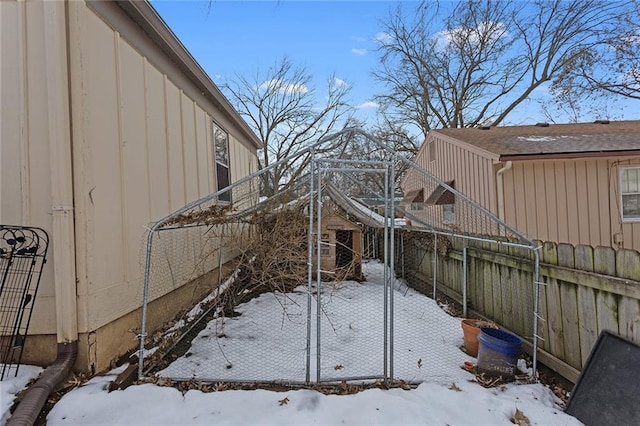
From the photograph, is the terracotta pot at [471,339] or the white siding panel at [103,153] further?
the terracotta pot at [471,339]

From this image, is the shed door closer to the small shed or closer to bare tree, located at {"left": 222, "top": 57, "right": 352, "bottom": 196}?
the small shed

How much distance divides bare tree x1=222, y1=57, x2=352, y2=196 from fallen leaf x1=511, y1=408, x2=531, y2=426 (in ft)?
74.1

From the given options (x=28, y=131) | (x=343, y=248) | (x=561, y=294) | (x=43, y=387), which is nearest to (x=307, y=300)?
(x=43, y=387)

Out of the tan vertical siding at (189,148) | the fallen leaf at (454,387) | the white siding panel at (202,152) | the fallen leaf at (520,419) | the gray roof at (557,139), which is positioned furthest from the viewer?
the gray roof at (557,139)

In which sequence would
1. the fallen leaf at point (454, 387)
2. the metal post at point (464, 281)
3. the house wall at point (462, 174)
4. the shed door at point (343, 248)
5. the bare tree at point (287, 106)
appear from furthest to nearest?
the bare tree at point (287, 106), the shed door at point (343, 248), the house wall at point (462, 174), the metal post at point (464, 281), the fallen leaf at point (454, 387)

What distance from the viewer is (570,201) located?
752 cm

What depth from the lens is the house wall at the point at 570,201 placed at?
7469 millimetres

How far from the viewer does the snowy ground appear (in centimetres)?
262

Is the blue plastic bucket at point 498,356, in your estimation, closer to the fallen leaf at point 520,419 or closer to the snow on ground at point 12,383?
the fallen leaf at point 520,419

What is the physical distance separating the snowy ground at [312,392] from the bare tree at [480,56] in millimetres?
19137

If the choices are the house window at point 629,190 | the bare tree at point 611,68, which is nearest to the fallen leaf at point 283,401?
the house window at point 629,190

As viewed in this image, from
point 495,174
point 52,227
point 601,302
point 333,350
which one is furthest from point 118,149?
point 495,174

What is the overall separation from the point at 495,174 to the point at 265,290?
223 inches

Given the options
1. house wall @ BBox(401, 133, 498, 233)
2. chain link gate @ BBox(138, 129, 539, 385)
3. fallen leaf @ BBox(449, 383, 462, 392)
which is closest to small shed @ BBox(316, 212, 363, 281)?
chain link gate @ BBox(138, 129, 539, 385)
